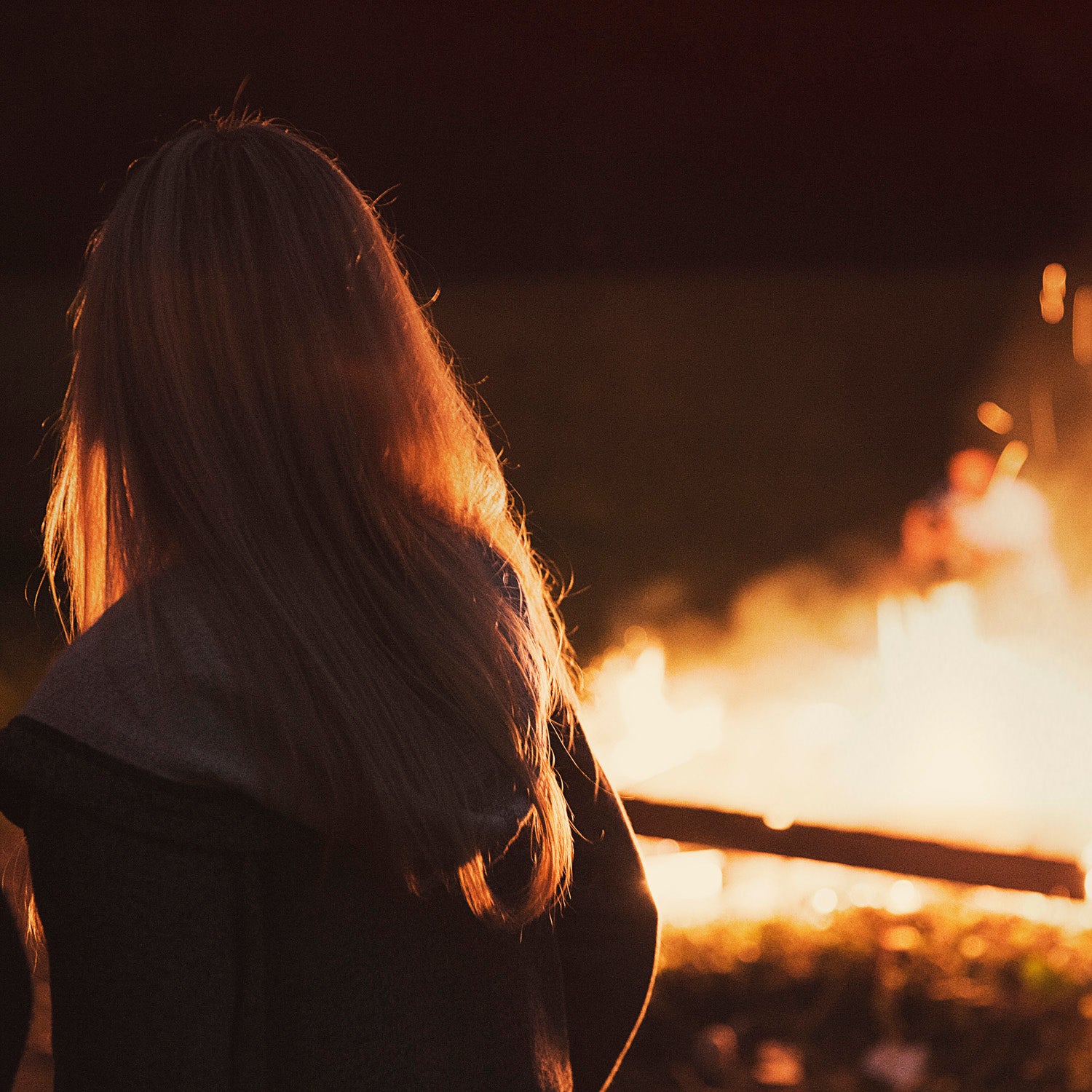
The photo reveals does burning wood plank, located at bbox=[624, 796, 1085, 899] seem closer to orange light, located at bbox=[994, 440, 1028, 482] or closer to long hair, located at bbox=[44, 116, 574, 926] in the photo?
long hair, located at bbox=[44, 116, 574, 926]

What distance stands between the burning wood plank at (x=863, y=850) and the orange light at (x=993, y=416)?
4.91 meters

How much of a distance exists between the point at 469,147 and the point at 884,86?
6.18 feet

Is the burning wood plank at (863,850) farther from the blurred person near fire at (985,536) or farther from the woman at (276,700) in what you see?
the blurred person near fire at (985,536)

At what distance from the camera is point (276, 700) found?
93 cm

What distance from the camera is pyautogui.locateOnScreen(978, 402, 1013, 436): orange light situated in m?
7.25

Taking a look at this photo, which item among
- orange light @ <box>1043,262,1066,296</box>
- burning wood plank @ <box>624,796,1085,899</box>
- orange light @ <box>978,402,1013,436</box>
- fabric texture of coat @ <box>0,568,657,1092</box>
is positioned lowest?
burning wood plank @ <box>624,796,1085,899</box>

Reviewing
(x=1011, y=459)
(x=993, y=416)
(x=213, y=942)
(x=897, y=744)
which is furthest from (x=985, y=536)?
(x=213, y=942)

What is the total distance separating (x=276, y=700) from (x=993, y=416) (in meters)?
7.05

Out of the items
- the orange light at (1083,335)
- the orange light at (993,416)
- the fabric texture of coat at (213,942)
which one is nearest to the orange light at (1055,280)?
the orange light at (1083,335)

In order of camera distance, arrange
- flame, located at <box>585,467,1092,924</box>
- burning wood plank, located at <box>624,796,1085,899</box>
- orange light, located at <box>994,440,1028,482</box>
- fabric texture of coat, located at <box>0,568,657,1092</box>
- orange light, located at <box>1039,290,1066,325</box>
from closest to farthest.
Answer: fabric texture of coat, located at <box>0,568,657,1092</box> < burning wood plank, located at <box>624,796,1085,899</box> < flame, located at <box>585,467,1092,924</box> < orange light, located at <box>994,440,1028,482</box> < orange light, located at <box>1039,290,1066,325</box>

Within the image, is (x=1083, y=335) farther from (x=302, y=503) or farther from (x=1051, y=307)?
(x=302, y=503)

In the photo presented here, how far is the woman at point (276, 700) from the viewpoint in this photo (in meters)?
0.90

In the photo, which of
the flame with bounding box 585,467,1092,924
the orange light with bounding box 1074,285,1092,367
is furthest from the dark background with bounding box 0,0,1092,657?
the flame with bounding box 585,467,1092,924

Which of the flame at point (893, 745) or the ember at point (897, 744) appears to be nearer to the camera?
the ember at point (897, 744)
